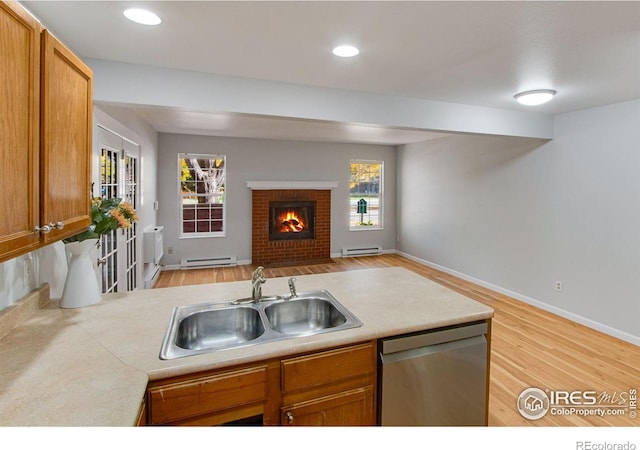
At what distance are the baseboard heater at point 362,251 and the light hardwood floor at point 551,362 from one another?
9.80ft

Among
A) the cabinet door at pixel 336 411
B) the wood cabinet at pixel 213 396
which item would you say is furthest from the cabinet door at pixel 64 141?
the cabinet door at pixel 336 411

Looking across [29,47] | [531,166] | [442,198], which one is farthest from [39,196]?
[442,198]

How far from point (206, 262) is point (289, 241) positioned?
1589mm

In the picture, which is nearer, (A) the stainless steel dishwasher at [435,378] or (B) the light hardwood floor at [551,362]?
(A) the stainless steel dishwasher at [435,378]

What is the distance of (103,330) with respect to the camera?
145cm

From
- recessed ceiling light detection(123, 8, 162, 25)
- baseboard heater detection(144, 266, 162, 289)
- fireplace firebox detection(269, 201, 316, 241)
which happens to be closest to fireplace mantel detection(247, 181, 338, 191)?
fireplace firebox detection(269, 201, 316, 241)

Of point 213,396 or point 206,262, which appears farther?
point 206,262

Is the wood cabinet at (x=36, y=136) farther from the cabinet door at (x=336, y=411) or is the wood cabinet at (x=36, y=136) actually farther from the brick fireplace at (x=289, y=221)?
the brick fireplace at (x=289, y=221)

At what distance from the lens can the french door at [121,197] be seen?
291cm

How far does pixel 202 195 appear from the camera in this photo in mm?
6102

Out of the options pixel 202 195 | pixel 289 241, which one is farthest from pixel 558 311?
pixel 202 195

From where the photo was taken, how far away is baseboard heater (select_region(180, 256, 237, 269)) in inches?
236

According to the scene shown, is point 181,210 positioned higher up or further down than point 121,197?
further down

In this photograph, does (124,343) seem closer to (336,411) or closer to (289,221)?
(336,411)
